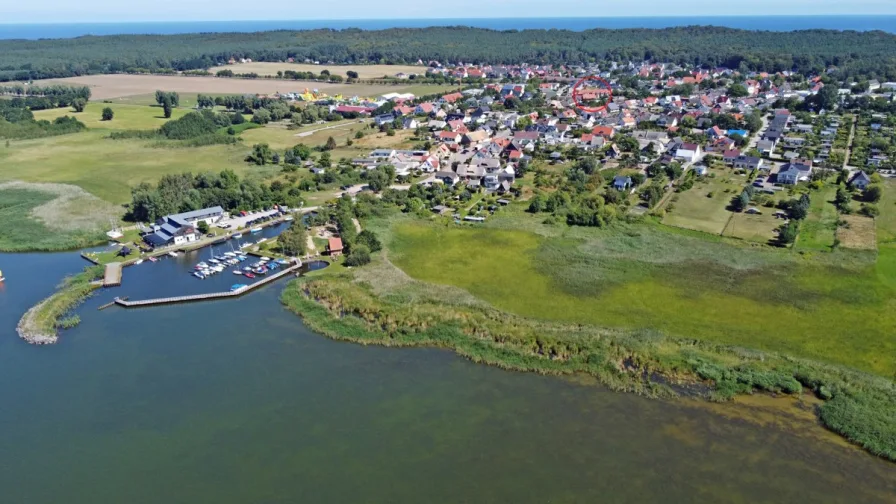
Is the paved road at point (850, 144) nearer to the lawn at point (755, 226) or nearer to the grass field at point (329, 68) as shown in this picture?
the lawn at point (755, 226)

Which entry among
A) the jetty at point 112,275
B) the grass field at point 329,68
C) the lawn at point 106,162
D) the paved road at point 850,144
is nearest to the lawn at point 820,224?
the paved road at point 850,144

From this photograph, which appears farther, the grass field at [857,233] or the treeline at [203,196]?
the treeline at [203,196]

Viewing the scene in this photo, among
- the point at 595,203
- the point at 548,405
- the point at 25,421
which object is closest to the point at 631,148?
the point at 595,203

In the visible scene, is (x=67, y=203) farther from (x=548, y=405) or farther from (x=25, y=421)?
(x=548, y=405)

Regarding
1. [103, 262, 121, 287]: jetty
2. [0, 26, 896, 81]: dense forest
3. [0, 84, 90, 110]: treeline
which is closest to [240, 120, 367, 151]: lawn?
[0, 84, 90, 110]: treeline

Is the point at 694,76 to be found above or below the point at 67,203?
above

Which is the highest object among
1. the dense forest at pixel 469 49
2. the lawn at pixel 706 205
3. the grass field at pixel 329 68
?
the dense forest at pixel 469 49

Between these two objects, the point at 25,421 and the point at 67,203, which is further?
the point at 67,203

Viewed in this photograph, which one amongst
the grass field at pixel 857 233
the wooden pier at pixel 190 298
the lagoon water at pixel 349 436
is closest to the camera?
the lagoon water at pixel 349 436

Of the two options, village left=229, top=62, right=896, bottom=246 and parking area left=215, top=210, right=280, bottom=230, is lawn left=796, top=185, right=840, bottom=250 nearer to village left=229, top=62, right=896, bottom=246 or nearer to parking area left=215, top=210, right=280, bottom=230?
village left=229, top=62, right=896, bottom=246
